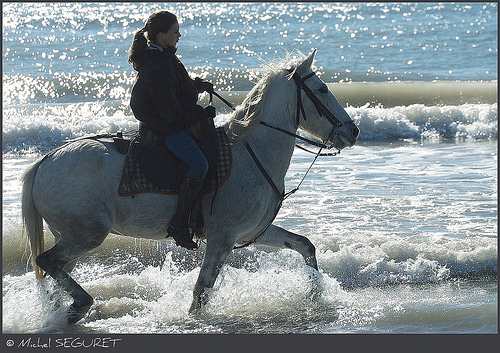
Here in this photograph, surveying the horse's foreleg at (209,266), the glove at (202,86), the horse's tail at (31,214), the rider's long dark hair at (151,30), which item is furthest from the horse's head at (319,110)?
the horse's tail at (31,214)

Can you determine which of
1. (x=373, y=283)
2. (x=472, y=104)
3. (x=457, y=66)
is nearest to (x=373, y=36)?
(x=457, y=66)

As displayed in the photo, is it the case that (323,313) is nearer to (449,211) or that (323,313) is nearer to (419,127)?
(449,211)

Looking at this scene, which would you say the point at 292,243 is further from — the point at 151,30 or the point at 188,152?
the point at 151,30

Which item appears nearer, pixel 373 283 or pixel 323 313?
pixel 323 313

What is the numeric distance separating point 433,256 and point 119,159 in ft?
11.9

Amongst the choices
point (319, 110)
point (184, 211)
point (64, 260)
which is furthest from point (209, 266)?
point (319, 110)

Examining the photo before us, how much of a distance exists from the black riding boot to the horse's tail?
1031mm

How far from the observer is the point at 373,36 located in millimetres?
32188

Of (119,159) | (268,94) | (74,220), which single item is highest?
(268,94)

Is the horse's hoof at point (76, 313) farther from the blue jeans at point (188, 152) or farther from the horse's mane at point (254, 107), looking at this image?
the horse's mane at point (254, 107)

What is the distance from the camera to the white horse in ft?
17.9

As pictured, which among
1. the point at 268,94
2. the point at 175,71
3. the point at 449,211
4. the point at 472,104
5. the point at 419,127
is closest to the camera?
the point at 175,71

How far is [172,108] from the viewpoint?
5.30m

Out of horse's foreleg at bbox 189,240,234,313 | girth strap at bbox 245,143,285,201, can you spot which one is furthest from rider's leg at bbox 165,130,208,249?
girth strap at bbox 245,143,285,201
